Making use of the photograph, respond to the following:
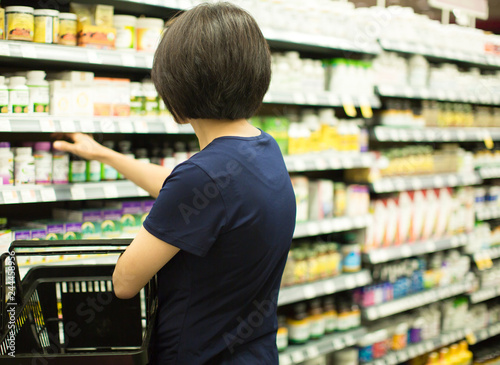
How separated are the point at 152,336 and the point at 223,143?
548mm

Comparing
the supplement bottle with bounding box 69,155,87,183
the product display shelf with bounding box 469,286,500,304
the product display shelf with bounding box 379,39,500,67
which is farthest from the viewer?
the product display shelf with bounding box 469,286,500,304

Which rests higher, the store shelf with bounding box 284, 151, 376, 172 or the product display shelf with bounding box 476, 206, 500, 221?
the store shelf with bounding box 284, 151, 376, 172

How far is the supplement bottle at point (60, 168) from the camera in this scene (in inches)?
86.7

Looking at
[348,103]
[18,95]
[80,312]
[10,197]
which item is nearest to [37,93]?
[18,95]

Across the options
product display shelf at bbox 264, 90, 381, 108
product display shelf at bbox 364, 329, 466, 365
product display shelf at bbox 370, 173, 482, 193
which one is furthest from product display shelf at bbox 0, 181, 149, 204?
product display shelf at bbox 364, 329, 466, 365

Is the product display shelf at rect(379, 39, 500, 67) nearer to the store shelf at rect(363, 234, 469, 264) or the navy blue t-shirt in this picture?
the store shelf at rect(363, 234, 469, 264)

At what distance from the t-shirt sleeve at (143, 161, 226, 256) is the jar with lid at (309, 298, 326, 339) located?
7.45ft

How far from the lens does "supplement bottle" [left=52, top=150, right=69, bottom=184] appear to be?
2.20 m

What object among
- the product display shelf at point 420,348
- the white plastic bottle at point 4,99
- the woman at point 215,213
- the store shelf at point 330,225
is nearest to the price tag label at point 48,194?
the white plastic bottle at point 4,99

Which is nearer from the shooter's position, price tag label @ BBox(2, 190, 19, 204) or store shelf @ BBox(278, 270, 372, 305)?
price tag label @ BBox(2, 190, 19, 204)

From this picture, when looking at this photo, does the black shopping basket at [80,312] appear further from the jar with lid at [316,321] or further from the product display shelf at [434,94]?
the product display shelf at [434,94]

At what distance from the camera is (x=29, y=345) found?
1.50 metres

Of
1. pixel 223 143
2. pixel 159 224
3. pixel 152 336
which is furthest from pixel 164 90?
pixel 152 336

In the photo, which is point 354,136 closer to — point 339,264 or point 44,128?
point 339,264
